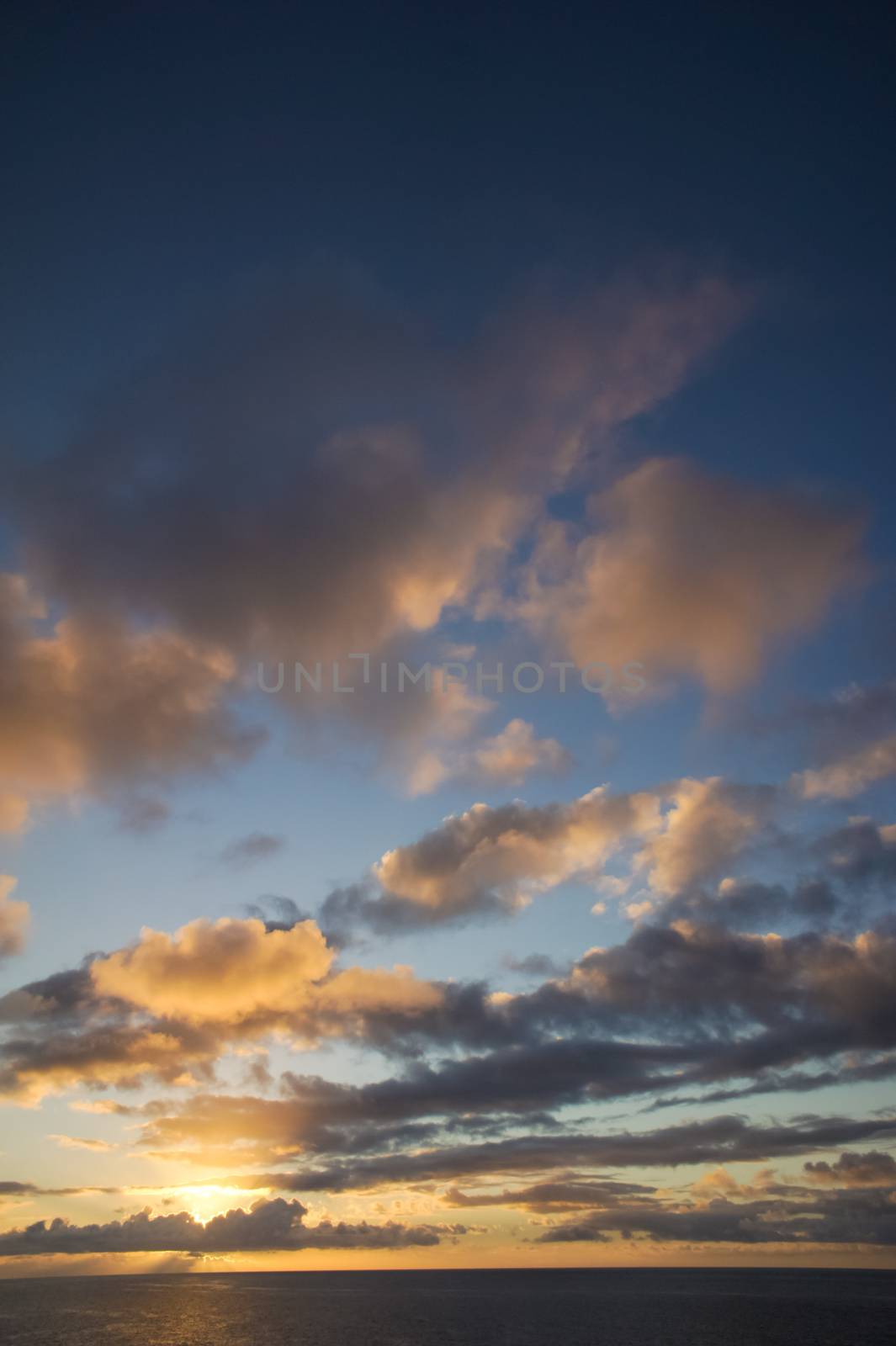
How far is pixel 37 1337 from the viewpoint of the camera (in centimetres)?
18375

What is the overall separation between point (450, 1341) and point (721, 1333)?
68.3 metres

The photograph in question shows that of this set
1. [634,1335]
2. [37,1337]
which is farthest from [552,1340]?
[37,1337]

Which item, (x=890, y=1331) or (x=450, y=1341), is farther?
(x=890, y=1331)

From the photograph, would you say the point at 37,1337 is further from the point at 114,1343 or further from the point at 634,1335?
the point at 634,1335

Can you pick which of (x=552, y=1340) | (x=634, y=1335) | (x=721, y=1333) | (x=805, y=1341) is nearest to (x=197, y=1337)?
(x=552, y=1340)

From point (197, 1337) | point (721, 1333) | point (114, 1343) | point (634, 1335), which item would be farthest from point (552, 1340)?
point (114, 1343)

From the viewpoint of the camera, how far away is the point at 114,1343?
17038 cm

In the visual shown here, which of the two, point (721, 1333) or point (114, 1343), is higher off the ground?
point (114, 1343)

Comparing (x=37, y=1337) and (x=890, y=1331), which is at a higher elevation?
(x=37, y=1337)

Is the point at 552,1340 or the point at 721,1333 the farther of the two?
the point at 721,1333

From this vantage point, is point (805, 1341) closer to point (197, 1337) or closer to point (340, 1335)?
point (340, 1335)

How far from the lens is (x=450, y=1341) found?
552 feet

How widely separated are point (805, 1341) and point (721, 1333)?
26278 millimetres

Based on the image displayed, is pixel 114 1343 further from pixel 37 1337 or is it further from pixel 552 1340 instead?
pixel 552 1340
